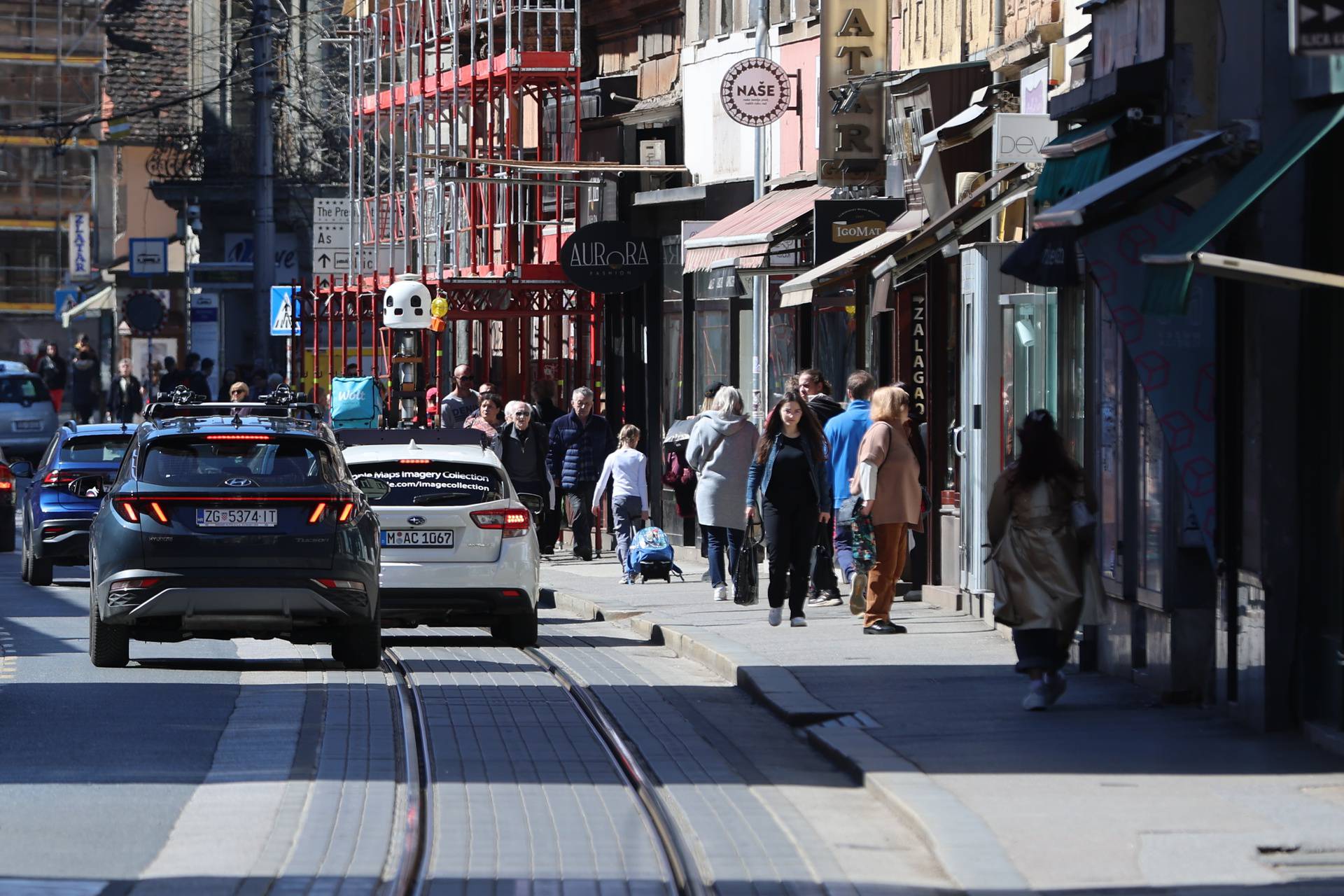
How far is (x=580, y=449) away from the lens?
27.1 meters

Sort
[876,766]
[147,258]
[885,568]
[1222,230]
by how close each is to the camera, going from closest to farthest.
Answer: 1. [1222,230]
2. [876,766]
3. [885,568]
4. [147,258]

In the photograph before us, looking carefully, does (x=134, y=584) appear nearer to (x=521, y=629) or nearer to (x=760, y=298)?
(x=521, y=629)

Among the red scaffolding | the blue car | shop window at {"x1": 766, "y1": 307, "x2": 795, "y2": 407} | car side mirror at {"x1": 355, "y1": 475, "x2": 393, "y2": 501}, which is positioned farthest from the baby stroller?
the red scaffolding

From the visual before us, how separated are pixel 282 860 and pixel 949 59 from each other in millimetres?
14497

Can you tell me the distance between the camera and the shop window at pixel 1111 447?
14289mm

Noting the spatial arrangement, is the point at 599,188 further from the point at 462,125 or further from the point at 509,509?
the point at 509,509

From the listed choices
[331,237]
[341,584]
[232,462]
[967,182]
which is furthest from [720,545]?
[331,237]

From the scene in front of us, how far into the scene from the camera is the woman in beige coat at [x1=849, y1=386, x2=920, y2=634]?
58.2 feet

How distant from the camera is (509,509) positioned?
18500mm

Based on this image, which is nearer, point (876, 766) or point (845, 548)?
point (876, 766)

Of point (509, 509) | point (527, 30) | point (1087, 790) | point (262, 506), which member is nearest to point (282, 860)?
point (1087, 790)

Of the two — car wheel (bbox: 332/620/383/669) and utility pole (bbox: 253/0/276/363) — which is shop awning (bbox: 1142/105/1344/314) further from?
utility pole (bbox: 253/0/276/363)

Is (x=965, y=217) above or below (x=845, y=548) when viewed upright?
above

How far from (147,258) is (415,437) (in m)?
35.2
